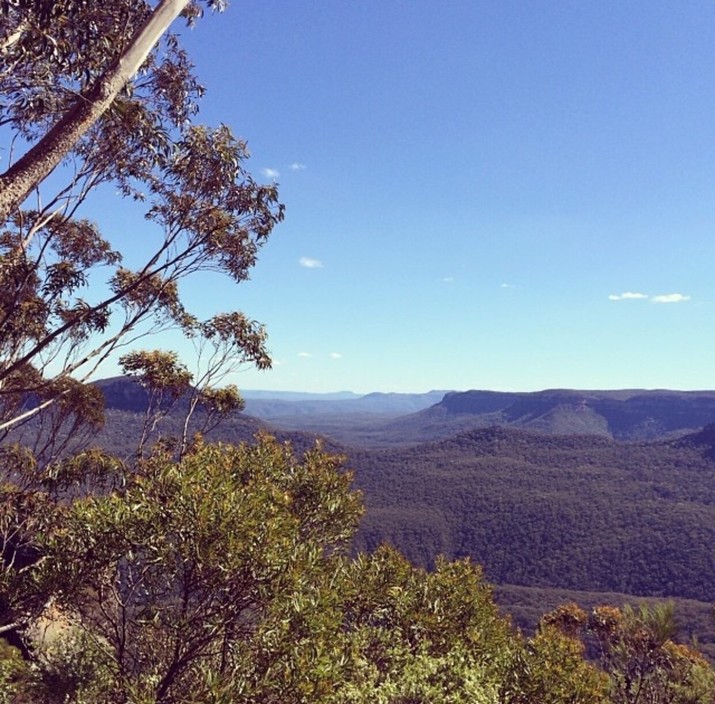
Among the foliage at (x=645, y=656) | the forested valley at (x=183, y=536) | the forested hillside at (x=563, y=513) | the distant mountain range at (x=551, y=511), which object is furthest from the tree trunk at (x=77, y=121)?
the forested hillside at (x=563, y=513)

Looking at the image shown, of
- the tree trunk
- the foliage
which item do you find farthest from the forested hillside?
the tree trunk

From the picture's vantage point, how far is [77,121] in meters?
7.59

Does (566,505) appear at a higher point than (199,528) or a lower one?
lower

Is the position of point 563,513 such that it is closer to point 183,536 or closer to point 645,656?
point 645,656

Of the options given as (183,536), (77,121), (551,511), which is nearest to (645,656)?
(183,536)

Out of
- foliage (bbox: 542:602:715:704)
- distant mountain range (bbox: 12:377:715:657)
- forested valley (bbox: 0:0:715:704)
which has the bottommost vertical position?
distant mountain range (bbox: 12:377:715:657)

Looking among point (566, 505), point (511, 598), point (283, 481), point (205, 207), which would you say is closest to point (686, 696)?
point (283, 481)

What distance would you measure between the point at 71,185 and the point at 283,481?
8.29 meters

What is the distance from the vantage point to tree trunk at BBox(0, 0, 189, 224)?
7121 millimetres

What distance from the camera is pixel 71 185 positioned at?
12195mm

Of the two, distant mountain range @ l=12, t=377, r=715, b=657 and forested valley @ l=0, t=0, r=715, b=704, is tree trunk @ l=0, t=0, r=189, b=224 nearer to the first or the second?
forested valley @ l=0, t=0, r=715, b=704

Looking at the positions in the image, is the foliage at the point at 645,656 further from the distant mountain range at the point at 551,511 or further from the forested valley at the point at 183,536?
the distant mountain range at the point at 551,511

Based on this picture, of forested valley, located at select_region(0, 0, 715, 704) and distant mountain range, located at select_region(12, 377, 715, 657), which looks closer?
forested valley, located at select_region(0, 0, 715, 704)

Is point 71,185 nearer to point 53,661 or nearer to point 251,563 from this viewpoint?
point 251,563
